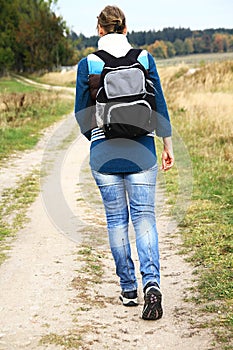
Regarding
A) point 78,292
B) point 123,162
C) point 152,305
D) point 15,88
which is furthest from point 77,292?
point 15,88

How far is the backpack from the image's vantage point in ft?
11.4

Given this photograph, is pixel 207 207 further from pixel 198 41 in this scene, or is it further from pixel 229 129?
pixel 198 41

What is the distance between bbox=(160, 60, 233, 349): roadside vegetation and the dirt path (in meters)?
0.14

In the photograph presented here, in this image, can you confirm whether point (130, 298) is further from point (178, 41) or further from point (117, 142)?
point (178, 41)

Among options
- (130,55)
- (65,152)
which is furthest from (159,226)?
(65,152)

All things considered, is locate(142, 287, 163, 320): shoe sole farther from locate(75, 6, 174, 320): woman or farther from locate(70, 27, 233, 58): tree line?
locate(70, 27, 233, 58): tree line

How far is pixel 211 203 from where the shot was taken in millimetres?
6934

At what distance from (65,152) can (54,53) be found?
48.4 metres

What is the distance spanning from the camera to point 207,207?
6711 mm

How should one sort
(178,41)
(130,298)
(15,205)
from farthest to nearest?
1. (178,41)
2. (15,205)
3. (130,298)

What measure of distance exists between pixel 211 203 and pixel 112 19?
12.2ft

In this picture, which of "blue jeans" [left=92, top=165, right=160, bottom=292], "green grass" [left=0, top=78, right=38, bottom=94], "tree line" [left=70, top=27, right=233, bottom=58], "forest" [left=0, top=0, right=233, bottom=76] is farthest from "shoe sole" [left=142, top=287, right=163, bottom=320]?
"forest" [left=0, top=0, right=233, bottom=76]

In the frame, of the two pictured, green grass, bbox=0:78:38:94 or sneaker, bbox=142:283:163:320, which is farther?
green grass, bbox=0:78:38:94

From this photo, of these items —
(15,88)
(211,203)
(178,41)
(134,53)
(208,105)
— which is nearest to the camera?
(134,53)
